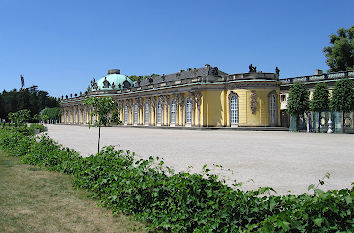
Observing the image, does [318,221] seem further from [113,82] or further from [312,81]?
[113,82]

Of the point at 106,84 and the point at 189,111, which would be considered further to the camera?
the point at 106,84

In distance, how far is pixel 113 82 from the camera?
75.2 metres

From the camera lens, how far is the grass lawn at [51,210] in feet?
17.9

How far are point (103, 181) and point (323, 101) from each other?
113 ft

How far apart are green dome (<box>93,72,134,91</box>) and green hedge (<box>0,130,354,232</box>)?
6880cm

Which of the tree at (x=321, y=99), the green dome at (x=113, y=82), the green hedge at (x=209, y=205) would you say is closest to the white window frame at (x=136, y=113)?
the green dome at (x=113, y=82)

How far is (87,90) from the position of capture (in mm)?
81938

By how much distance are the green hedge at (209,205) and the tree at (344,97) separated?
32.6 meters

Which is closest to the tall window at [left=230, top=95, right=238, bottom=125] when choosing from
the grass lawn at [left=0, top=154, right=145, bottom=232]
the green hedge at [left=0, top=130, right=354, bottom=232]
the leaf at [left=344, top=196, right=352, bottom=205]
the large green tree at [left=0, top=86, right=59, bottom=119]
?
the grass lawn at [left=0, top=154, right=145, bottom=232]

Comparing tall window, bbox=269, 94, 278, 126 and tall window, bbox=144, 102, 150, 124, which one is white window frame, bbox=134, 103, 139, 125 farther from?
tall window, bbox=269, 94, 278, 126

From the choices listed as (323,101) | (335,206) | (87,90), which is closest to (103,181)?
(335,206)

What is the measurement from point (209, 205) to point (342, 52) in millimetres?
50377

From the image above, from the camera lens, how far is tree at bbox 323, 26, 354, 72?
47.6 meters

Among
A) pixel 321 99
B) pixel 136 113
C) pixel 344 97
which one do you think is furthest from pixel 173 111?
pixel 344 97
